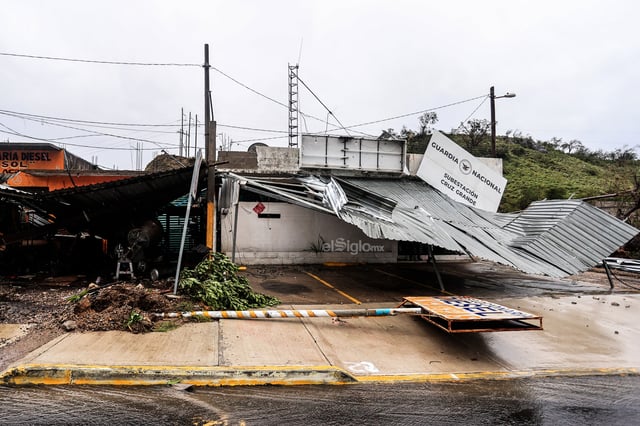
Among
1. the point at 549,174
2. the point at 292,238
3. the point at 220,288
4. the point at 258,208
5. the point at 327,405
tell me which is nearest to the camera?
the point at 327,405

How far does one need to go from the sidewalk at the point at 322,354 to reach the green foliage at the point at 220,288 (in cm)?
71

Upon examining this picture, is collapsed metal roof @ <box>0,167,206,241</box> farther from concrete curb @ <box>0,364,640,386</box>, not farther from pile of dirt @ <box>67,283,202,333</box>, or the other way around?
concrete curb @ <box>0,364,640,386</box>

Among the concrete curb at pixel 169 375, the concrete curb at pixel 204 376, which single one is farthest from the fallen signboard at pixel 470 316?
the concrete curb at pixel 169 375

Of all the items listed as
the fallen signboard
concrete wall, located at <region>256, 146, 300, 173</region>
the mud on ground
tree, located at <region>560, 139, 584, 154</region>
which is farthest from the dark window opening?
tree, located at <region>560, 139, 584, 154</region>

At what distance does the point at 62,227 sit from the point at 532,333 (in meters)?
12.1

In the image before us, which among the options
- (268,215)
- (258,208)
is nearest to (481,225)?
(268,215)

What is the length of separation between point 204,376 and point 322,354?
1773 millimetres

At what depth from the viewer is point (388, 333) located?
23.7 feet

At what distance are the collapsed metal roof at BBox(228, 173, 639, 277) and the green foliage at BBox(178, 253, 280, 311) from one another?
288 cm

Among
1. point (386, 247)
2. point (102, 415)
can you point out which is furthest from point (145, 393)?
point (386, 247)

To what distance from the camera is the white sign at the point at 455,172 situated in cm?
1628

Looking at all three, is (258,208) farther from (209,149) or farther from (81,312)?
(81,312)

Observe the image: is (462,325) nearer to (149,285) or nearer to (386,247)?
(149,285)

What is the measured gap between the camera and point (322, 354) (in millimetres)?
6004
